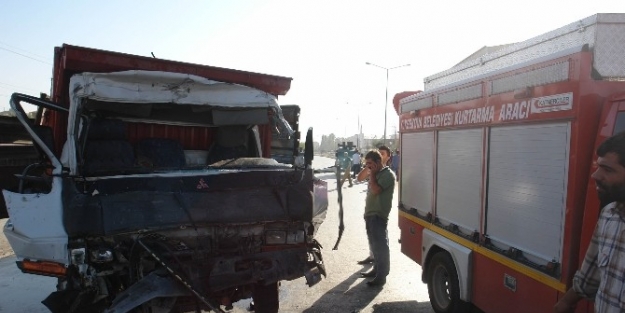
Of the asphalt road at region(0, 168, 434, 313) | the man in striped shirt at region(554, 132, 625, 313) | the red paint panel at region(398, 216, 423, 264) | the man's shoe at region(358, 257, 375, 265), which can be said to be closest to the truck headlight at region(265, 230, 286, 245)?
the asphalt road at region(0, 168, 434, 313)

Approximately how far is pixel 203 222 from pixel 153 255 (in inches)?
19.5

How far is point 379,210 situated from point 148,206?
3.25m

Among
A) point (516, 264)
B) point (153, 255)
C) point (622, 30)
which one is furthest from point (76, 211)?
point (622, 30)

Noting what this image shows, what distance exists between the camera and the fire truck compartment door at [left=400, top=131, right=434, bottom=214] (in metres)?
5.16

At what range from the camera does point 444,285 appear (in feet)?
15.8

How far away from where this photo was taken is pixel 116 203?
3.50m

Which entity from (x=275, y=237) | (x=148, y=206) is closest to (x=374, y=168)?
(x=275, y=237)

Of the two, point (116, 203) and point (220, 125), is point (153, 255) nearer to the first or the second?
point (116, 203)

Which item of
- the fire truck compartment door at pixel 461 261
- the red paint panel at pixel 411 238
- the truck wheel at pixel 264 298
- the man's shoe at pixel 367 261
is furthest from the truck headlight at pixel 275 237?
the man's shoe at pixel 367 261

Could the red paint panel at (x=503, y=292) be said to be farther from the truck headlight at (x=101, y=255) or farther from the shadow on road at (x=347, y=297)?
the truck headlight at (x=101, y=255)

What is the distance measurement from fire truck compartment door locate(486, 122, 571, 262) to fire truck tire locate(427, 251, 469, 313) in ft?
2.64

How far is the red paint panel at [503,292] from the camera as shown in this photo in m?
3.20

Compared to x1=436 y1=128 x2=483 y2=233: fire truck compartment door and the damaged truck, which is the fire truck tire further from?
the damaged truck

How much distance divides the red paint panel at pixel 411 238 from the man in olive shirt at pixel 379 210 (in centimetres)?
23
